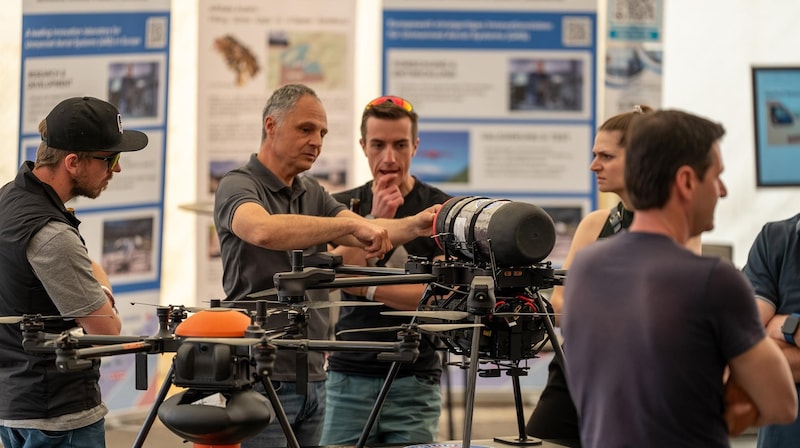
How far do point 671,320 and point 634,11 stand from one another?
4.66 meters

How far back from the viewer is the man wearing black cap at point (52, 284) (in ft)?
9.32

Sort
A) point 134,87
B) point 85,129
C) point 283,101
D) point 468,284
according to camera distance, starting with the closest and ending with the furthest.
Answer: point 468,284, point 85,129, point 283,101, point 134,87

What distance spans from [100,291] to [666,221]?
5.31 ft

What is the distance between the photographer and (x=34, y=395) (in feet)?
9.39

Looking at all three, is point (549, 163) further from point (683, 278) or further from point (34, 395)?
point (683, 278)

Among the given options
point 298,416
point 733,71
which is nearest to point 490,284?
point 298,416

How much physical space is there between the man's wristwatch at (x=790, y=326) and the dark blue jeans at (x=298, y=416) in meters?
1.36

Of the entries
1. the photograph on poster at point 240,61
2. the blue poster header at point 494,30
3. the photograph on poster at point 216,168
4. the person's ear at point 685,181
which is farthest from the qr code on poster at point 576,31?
the person's ear at point 685,181

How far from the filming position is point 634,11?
6219mm

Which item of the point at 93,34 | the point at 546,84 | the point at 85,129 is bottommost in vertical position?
the point at 85,129

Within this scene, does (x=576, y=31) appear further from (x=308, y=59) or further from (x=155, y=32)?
(x=155, y=32)

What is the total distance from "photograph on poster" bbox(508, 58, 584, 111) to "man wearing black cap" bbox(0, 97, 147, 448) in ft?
11.3

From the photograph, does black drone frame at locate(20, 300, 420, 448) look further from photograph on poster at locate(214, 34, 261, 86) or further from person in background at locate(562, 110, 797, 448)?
photograph on poster at locate(214, 34, 261, 86)

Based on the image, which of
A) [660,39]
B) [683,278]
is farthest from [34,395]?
[660,39]
